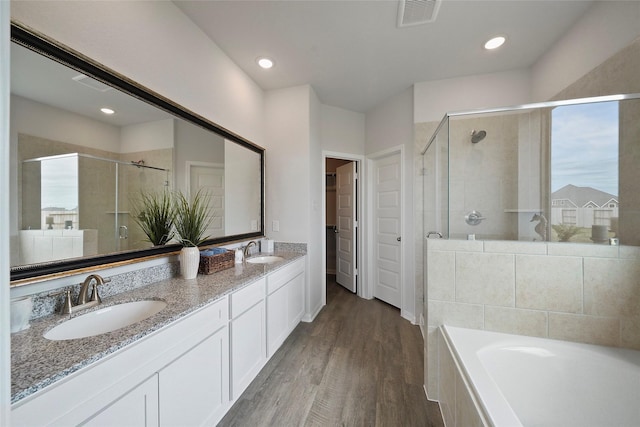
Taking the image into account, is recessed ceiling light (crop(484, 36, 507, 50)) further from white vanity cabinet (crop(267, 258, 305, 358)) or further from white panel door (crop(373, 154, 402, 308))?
white vanity cabinet (crop(267, 258, 305, 358))

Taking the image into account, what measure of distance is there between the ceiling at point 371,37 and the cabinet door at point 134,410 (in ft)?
7.47

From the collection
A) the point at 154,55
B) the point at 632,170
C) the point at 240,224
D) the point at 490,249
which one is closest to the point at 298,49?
the point at 154,55

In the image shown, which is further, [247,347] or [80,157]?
[247,347]

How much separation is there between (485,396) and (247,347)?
1.36 metres

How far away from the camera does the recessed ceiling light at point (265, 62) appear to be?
2.24 metres

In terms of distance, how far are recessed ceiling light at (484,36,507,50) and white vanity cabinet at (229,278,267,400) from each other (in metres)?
2.79

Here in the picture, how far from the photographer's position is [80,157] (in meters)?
1.14

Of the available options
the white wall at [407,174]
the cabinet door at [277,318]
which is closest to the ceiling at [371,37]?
the white wall at [407,174]

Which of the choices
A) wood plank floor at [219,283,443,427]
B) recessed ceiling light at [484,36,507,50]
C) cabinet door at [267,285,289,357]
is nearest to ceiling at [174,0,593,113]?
recessed ceiling light at [484,36,507,50]

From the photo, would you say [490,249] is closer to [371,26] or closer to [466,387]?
[466,387]

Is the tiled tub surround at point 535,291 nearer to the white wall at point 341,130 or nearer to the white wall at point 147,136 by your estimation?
the white wall at point 147,136

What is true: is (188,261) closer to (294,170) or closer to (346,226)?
(294,170)

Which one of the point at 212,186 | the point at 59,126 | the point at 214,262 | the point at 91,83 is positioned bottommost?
the point at 214,262

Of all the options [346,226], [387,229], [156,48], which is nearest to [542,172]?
[387,229]
